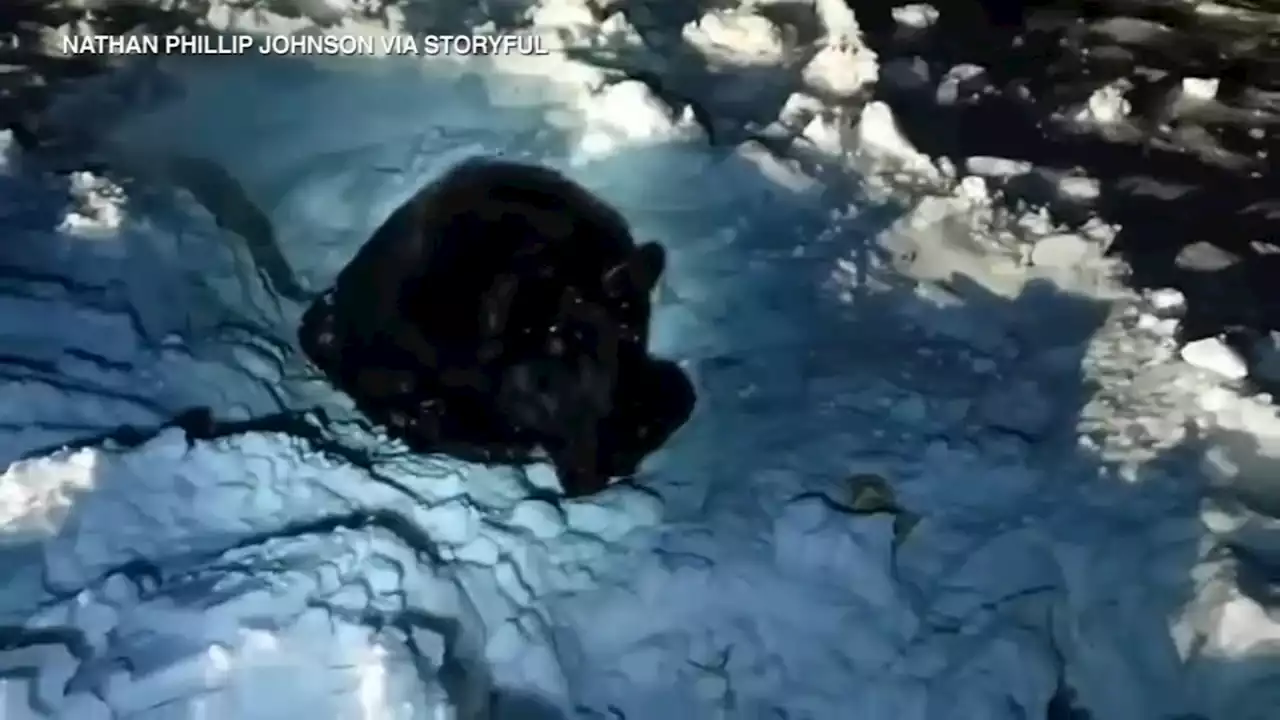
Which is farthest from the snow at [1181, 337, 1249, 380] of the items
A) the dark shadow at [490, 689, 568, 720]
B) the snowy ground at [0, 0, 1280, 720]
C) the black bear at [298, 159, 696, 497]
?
the dark shadow at [490, 689, 568, 720]

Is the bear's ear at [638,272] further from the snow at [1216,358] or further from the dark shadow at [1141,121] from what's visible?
the snow at [1216,358]

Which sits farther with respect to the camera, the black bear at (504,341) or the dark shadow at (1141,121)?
the dark shadow at (1141,121)

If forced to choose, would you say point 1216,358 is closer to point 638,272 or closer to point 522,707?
point 638,272

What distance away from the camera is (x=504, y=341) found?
57.8 inches

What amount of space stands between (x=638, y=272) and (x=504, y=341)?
0.27 m

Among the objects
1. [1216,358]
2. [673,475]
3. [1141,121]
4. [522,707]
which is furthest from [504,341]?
[1141,121]

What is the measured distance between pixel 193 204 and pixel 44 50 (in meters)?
0.61

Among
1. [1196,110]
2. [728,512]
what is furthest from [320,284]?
[1196,110]

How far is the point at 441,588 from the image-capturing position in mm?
1350

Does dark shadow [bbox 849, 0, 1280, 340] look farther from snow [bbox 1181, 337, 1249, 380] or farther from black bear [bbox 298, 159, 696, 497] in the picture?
black bear [bbox 298, 159, 696, 497]

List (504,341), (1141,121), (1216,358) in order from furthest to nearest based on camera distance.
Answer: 1. (1141,121)
2. (1216,358)
3. (504,341)

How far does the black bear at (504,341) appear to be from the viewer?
144 cm

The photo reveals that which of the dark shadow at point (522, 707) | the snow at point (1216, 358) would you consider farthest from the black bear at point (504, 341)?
the snow at point (1216, 358)

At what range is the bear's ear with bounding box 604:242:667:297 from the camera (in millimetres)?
1587
